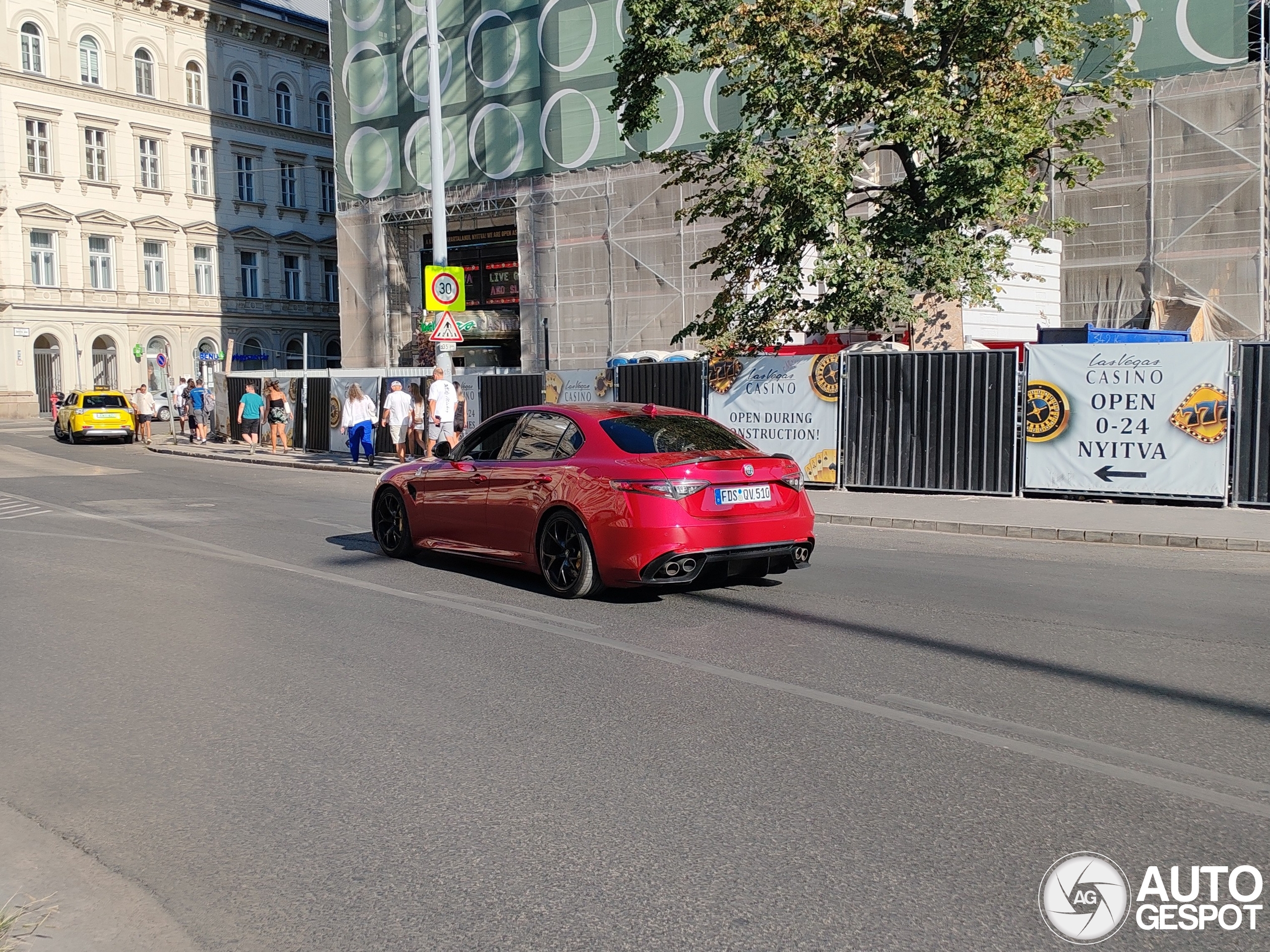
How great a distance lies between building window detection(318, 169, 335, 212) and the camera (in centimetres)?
6575

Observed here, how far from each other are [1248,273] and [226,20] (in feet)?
165

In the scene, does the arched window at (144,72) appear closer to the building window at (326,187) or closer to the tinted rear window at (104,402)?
the building window at (326,187)

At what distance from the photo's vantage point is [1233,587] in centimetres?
921

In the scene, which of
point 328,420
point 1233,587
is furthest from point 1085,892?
point 328,420

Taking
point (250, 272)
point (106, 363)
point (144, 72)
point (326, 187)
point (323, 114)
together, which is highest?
point (144, 72)

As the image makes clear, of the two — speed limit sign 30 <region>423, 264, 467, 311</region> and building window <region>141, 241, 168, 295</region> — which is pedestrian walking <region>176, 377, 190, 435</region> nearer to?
speed limit sign 30 <region>423, 264, 467, 311</region>

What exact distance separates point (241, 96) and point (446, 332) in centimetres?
4721

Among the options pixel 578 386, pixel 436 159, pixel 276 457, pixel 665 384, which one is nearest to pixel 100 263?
pixel 276 457

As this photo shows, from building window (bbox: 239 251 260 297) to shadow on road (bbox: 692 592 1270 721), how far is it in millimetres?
58212

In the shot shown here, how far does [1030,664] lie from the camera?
21.4 feet

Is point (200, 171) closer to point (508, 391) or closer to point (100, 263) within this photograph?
point (100, 263)

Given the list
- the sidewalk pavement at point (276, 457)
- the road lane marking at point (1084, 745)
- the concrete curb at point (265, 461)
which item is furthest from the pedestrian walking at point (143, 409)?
the road lane marking at point (1084, 745)

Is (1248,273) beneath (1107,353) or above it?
above

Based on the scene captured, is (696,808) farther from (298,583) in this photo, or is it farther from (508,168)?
(508,168)
